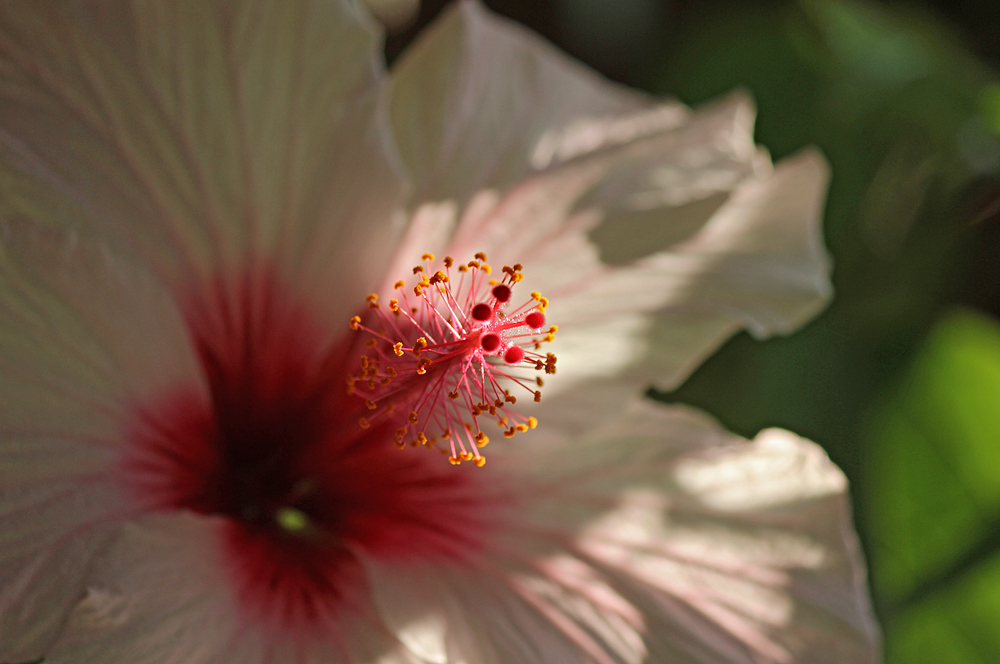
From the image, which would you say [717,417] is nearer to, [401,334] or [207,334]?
[401,334]

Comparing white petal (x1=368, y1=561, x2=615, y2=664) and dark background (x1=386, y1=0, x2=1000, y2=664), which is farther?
dark background (x1=386, y1=0, x2=1000, y2=664)

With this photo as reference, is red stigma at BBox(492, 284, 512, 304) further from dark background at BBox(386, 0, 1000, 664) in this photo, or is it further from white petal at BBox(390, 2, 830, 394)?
dark background at BBox(386, 0, 1000, 664)

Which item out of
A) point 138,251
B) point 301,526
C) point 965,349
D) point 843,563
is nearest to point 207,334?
point 138,251

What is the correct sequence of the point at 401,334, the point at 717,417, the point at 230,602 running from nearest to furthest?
the point at 230,602 < the point at 401,334 < the point at 717,417

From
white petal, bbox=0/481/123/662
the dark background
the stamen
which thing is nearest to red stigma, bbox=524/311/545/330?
the stamen

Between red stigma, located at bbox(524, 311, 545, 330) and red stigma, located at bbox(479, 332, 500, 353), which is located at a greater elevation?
red stigma, located at bbox(524, 311, 545, 330)

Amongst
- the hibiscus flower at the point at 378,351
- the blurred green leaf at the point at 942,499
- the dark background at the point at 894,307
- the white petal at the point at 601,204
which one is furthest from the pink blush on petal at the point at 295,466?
the blurred green leaf at the point at 942,499
